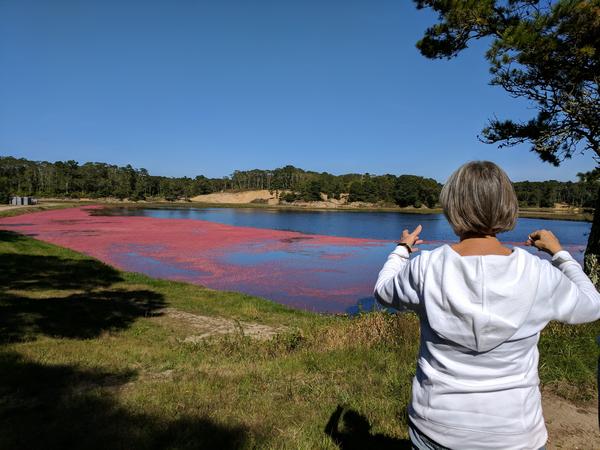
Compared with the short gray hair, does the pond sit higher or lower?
lower

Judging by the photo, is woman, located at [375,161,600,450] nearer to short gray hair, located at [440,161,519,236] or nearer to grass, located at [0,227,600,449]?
short gray hair, located at [440,161,519,236]

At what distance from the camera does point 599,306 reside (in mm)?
1530

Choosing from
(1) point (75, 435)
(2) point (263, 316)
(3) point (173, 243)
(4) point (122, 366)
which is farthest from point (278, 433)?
(3) point (173, 243)

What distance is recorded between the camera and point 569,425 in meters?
3.54

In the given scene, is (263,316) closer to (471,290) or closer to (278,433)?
(278,433)

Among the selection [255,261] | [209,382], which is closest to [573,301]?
[209,382]

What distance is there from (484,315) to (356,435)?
2.43 metres

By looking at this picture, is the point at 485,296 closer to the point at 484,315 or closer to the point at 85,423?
the point at 484,315

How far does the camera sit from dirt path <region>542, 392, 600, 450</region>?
3.25 meters

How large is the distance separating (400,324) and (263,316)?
4735 mm

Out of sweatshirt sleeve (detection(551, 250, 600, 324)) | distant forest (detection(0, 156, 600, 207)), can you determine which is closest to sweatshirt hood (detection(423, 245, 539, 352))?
sweatshirt sleeve (detection(551, 250, 600, 324))

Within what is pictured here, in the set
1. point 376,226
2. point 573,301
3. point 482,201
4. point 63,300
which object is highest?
point 482,201

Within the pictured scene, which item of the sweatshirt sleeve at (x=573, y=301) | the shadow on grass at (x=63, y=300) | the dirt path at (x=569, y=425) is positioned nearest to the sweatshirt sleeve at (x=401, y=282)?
the sweatshirt sleeve at (x=573, y=301)

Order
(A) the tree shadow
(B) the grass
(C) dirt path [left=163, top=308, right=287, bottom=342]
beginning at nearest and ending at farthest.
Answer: (A) the tree shadow → (B) the grass → (C) dirt path [left=163, top=308, right=287, bottom=342]
